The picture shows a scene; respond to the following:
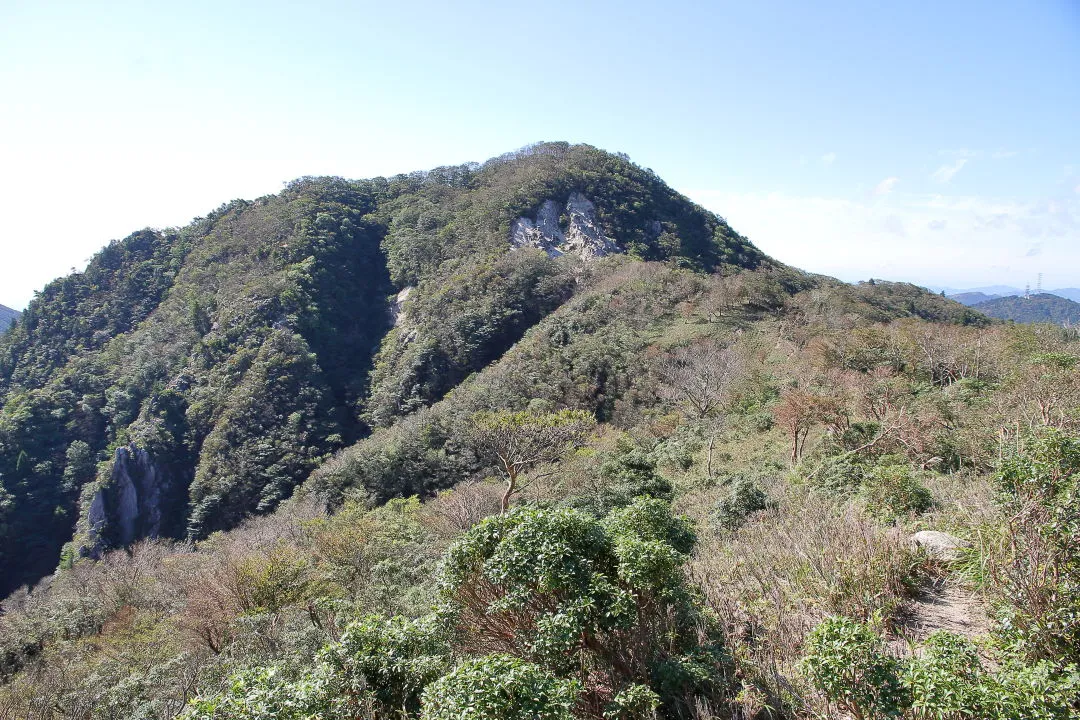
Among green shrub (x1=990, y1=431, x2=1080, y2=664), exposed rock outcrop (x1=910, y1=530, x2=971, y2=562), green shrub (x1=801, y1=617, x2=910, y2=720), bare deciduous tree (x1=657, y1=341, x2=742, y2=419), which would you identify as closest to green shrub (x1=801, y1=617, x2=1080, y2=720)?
green shrub (x1=801, y1=617, x2=910, y2=720)

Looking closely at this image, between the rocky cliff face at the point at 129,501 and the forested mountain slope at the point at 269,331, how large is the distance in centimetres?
13

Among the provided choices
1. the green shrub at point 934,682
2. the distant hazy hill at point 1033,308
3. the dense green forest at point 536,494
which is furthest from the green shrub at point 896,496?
the distant hazy hill at point 1033,308

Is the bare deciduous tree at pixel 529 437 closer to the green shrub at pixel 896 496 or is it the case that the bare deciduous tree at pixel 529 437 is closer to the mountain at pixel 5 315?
the green shrub at pixel 896 496

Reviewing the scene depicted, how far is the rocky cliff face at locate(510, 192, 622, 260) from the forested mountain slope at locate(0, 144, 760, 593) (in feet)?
0.79

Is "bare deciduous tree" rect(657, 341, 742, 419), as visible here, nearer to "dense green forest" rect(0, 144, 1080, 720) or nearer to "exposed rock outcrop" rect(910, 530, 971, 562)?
"dense green forest" rect(0, 144, 1080, 720)

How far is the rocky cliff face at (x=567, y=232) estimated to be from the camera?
60.5 meters

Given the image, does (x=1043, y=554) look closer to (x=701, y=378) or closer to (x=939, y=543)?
(x=939, y=543)

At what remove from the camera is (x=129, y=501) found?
140 feet

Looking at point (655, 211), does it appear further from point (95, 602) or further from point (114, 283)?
point (114, 283)

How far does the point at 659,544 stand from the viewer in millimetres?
5008

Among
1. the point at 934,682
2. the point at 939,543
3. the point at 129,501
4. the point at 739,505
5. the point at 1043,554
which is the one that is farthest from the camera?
the point at 129,501

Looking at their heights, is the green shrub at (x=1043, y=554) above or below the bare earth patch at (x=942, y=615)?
above

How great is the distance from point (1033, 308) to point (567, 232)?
11971 cm

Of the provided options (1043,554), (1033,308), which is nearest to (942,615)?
(1043,554)
